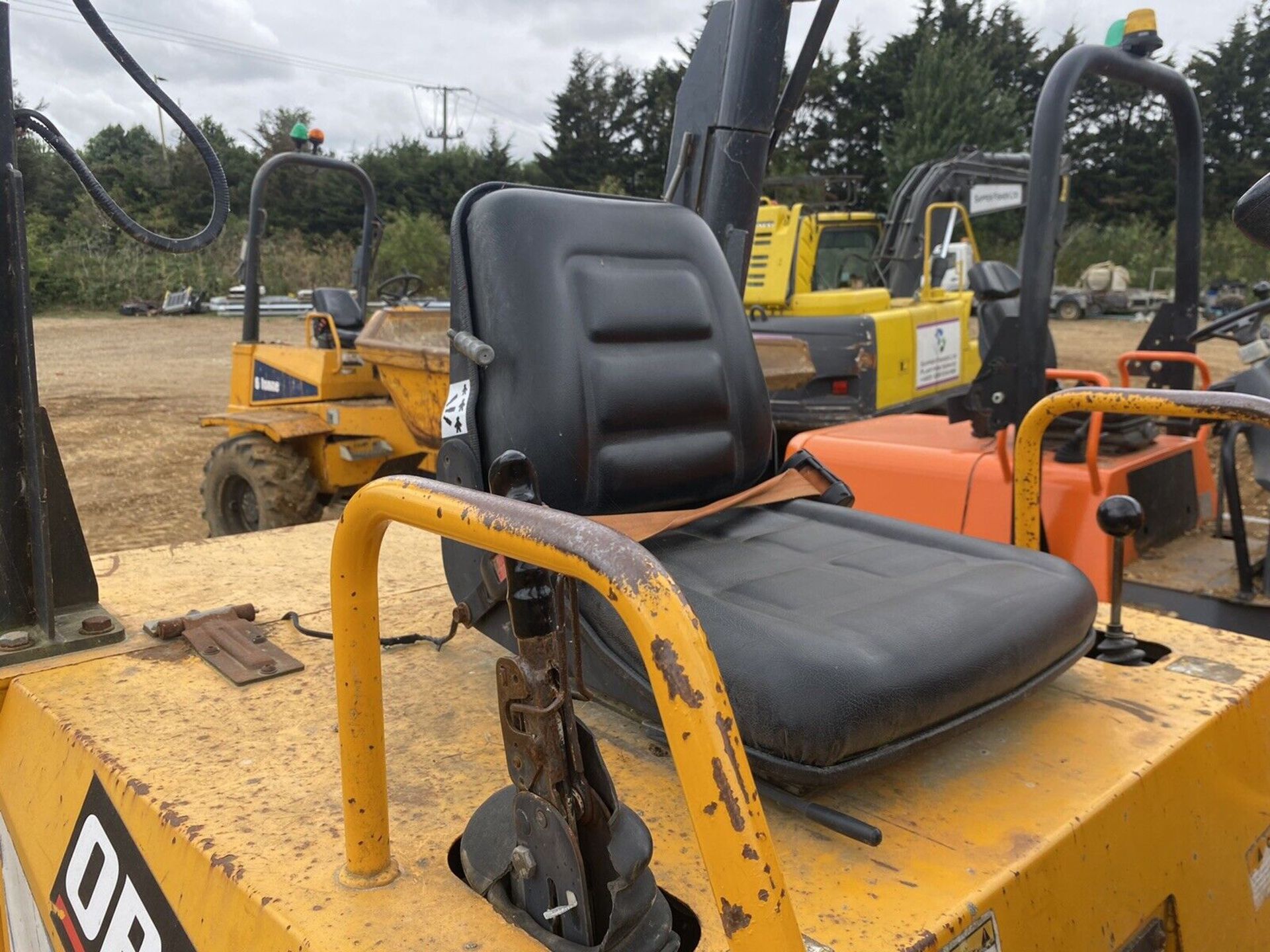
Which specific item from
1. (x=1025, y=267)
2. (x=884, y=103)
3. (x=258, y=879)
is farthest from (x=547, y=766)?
(x=884, y=103)

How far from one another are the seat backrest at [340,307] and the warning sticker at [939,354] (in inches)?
146

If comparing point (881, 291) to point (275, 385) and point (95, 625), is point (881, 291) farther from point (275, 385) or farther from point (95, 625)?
point (95, 625)

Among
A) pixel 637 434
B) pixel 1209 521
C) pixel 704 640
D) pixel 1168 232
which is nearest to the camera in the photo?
pixel 704 640

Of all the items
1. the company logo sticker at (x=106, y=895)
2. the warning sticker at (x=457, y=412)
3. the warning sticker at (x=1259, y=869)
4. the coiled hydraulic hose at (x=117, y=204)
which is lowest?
the warning sticker at (x=1259, y=869)

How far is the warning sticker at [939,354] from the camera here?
24.0 ft

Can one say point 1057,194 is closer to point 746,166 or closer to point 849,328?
point 746,166

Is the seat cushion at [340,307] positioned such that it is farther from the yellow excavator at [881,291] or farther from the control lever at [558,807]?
the control lever at [558,807]

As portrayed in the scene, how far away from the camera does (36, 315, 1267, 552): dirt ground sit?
6.85m

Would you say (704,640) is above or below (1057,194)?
below

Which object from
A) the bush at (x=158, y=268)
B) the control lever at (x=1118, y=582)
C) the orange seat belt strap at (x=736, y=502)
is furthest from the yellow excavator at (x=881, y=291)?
the bush at (x=158, y=268)

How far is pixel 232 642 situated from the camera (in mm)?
1923

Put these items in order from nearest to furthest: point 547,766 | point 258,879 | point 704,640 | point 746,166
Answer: point 704,640, point 547,766, point 258,879, point 746,166

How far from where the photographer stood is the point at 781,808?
135 cm

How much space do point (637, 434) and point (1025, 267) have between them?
1327mm
